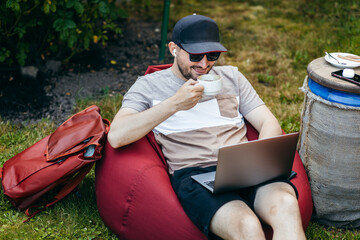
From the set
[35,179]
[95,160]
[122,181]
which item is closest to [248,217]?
[122,181]

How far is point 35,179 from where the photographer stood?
254 cm

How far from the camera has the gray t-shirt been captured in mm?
2510

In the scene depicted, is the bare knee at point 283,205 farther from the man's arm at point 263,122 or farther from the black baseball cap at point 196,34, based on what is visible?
the black baseball cap at point 196,34

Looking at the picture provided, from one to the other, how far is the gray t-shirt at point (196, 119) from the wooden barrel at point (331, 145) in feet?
1.27

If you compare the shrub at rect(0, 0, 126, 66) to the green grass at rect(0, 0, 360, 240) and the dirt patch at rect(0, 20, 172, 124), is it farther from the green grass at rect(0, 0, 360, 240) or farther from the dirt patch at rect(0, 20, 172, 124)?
the green grass at rect(0, 0, 360, 240)

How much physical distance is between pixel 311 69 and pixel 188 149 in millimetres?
909

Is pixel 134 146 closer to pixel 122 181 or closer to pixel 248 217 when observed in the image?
pixel 122 181

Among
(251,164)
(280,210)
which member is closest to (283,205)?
(280,210)

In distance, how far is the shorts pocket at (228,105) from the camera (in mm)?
2668

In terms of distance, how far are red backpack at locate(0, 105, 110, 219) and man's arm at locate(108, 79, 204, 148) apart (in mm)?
185

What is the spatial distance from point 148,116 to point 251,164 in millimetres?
623

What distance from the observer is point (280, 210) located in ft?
6.93

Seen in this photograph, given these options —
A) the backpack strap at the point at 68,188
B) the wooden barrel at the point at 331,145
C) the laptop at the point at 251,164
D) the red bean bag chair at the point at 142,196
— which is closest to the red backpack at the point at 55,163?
the backpack strap at the point at 68,188

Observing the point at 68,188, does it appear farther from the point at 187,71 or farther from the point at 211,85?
the point at 211,85
